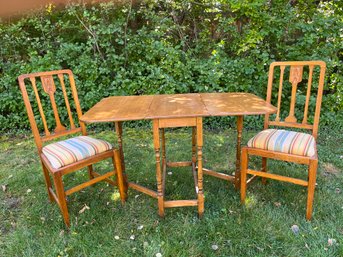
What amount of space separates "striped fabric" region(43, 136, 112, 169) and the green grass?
0.50m

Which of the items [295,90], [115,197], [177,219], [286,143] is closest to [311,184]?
[286,143]

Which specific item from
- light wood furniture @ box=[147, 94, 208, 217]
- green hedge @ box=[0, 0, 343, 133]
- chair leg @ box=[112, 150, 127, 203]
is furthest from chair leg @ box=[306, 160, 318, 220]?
green hedge @ box=[0, 0, 343, 133]

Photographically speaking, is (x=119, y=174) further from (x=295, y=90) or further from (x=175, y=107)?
(x=295, y=90)

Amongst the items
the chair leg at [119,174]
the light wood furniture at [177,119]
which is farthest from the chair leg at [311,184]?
the chair leg at [119,174]

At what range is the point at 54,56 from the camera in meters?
3.97

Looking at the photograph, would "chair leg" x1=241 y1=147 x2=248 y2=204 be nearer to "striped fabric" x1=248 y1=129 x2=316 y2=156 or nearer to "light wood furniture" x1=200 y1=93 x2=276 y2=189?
"striped fabric" x1=248 y1=129 x2=316 y2=156

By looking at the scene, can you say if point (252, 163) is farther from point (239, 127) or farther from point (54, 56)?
point (54, 56)

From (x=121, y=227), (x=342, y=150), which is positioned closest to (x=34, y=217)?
(x=121, y=227)

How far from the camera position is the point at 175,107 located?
1.96m

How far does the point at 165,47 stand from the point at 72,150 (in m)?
2.36

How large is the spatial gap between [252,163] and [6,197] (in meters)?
2.40

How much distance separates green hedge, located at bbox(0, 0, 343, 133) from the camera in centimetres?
378

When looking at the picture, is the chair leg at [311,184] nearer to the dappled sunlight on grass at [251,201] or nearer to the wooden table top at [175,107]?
the dappled sunlight on grass at [251,201]

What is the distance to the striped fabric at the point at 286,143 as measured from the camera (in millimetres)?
1930
